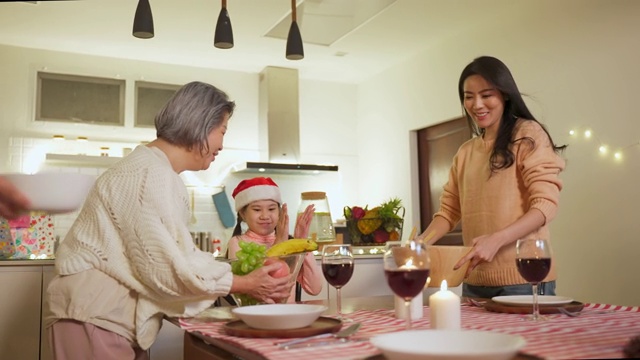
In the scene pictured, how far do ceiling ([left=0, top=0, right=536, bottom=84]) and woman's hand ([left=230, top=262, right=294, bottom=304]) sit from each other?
2.78 meters

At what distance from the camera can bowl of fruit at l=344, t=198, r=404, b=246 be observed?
120 inches

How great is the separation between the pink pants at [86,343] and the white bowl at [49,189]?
28 cm

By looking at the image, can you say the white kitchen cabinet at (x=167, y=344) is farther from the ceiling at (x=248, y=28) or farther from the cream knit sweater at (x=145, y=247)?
the ceiling at (x=248, y=28)

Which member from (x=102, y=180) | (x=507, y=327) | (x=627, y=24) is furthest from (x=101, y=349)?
(x=627, y=24)

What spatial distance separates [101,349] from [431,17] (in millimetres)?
3896

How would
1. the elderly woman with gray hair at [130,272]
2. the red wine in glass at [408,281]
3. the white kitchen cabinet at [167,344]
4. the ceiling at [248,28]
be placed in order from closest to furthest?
the red wine in glass at [408,281] < the elderly woman with gray hair at [130,272] < the white kitchen cabinet at [167,344] < the ceiling at [248,28]

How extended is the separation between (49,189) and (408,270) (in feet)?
3.06

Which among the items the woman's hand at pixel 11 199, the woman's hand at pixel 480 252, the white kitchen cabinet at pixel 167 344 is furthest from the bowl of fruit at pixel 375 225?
the woman's hand at pixel 11 199

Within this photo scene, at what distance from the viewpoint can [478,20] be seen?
4852mm

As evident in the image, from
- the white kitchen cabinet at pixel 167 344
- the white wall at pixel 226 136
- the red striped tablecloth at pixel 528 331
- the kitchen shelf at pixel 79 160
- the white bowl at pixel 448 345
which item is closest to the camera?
the white bowl at pixel 448 345

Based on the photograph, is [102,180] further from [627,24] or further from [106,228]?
[627,24]

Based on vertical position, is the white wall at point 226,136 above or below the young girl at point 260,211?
above

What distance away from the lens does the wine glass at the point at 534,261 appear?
1.33m

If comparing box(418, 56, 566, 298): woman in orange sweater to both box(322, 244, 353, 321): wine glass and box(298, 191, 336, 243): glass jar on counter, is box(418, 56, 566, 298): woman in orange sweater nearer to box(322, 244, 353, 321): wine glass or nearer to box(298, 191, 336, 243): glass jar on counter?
box(322, 244, 353, 321): wine glass
